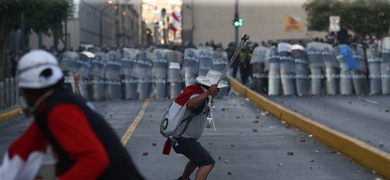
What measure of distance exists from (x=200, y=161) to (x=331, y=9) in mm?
55231

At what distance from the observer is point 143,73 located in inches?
1282

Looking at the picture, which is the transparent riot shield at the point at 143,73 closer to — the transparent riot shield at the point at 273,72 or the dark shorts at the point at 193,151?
the transparent riot shield at the point at 273,72

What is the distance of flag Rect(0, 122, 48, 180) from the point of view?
15.6ft

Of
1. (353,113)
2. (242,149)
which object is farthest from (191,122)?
(353,113)

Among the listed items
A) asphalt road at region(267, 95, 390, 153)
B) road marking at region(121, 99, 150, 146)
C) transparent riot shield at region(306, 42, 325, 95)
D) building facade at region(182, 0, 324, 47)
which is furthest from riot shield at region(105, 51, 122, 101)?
building facade at region(182, 0, 324, 47)

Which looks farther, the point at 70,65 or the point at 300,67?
the point at 300,67

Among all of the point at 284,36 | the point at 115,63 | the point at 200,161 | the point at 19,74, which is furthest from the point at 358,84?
the point at 284,36

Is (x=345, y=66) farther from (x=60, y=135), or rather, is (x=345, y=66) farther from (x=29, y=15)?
(x=60, y=135)

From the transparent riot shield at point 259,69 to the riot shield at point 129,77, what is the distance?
4.36 metres

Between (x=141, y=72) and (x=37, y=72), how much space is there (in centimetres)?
2802

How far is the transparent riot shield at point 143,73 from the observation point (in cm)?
3256

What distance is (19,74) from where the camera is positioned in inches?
183

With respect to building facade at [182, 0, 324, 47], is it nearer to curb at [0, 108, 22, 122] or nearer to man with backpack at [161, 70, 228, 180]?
curb at [0, 108, 22, 122]

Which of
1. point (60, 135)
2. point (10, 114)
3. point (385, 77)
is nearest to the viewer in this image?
point (60, 135)
